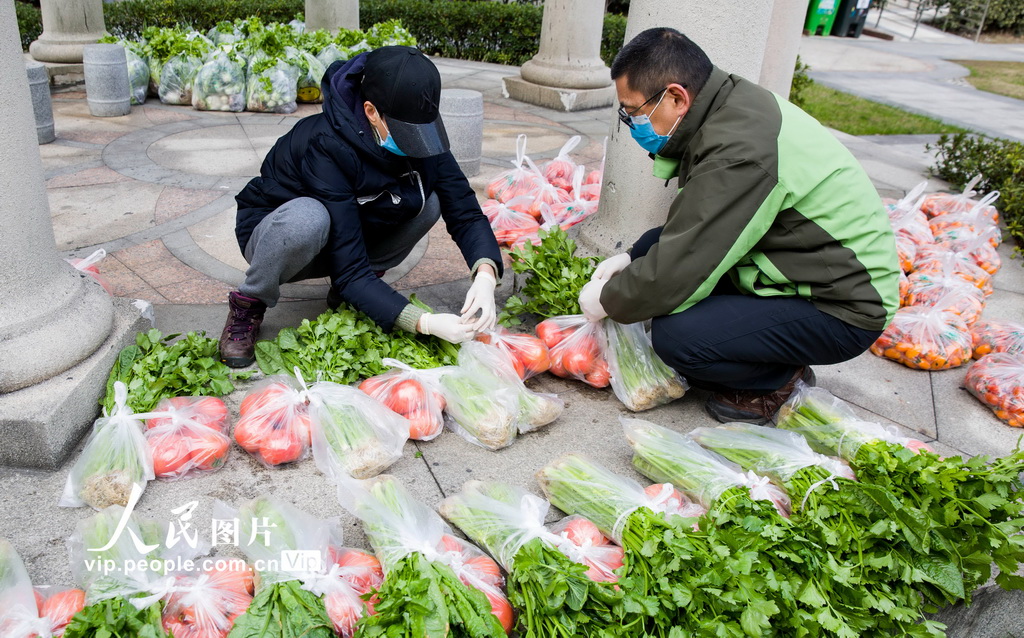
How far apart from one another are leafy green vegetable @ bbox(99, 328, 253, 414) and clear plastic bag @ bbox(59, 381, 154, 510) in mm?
115

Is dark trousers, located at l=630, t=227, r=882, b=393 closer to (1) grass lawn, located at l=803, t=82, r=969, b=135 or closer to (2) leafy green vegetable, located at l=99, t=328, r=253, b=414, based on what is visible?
(2) leafy green vegetable, located at l=99, t=328, r=253, b=414

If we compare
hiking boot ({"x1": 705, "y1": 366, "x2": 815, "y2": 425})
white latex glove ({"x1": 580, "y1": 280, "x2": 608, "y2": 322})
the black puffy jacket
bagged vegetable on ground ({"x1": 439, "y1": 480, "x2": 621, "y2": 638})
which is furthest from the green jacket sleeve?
bagged vegetable on ground ({"x1": 439, "y1": 480, "x2": 621, "y2": 638})

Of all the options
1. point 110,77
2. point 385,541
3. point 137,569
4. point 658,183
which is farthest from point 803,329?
point 110,77

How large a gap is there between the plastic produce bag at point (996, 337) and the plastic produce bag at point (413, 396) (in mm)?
2763

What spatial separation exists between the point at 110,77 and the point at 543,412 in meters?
→ 5.75

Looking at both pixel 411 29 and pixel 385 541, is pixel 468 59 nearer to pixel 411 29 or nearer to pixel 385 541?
pixel 411 29

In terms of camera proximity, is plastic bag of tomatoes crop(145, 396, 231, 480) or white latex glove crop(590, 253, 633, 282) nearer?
plastic bag of tomatoes crop(145, 396, 231, 480)

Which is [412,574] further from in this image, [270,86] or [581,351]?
[270,86]

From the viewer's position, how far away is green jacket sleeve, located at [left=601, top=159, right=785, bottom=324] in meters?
2.56

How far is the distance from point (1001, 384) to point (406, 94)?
280 centimetres

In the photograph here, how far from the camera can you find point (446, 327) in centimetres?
295

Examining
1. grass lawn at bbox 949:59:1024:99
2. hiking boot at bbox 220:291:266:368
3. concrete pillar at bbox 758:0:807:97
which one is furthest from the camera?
grass lawn at bbox 949:59:1024:99

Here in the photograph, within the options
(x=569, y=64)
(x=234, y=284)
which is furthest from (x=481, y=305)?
(x=569, y=64)

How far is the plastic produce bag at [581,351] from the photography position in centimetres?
322
